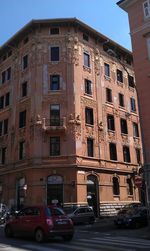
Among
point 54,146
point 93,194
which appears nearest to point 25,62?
point 54,146

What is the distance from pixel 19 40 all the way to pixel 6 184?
1716 cm

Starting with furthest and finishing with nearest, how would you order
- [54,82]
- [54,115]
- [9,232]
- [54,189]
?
→ [54,82]
[54,115]
[54,189]
[9,232]

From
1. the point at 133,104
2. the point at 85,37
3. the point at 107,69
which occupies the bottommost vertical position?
the point at 133,104

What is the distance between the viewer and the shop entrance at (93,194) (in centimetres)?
3032

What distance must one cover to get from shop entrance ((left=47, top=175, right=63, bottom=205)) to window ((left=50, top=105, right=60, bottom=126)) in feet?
17.3

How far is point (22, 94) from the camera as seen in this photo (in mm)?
34719

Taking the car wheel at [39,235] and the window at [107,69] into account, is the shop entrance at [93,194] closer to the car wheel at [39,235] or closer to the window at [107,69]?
the window at [107,69]

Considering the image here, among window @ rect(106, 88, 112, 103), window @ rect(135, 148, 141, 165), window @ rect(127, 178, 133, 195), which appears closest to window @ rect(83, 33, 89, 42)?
window @ rect(106, 88, 112, 103)

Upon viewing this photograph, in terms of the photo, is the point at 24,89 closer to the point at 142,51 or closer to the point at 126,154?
the point at 126,154

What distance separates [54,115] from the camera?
3147cm

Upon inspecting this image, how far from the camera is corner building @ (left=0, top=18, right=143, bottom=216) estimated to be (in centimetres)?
2973

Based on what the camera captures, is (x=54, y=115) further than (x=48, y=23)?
No

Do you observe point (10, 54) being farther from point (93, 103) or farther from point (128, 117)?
point (128, 117)

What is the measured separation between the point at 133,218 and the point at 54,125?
12660 mm
